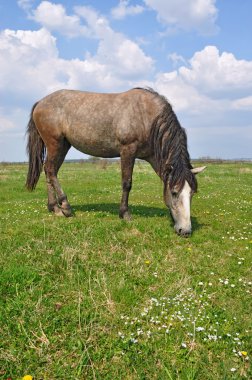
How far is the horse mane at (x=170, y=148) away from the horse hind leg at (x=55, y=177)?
3312mm

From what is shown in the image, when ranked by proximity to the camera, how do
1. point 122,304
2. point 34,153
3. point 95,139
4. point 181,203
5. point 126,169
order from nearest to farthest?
1. point 122,304
2. point 181,203
3. point 126,169
4. point 95,139
5. point 34,153

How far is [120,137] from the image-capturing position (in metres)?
9.76

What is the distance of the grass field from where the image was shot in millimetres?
4121

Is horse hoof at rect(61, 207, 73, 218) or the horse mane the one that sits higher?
the horse mane

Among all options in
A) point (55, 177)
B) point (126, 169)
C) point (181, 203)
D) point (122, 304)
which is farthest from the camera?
point (55, 177)

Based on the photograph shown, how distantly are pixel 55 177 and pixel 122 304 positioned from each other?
22.2ft

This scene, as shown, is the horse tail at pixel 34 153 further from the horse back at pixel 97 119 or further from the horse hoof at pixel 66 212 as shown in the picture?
the horse hoof at pixel 66 212

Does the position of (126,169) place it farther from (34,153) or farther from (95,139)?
(34,153)

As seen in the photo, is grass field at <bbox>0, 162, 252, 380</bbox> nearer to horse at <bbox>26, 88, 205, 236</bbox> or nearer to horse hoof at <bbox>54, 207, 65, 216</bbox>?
horse at <bbox>26, 88, 205, 236</bbox>

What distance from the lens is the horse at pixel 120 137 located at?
342 inches

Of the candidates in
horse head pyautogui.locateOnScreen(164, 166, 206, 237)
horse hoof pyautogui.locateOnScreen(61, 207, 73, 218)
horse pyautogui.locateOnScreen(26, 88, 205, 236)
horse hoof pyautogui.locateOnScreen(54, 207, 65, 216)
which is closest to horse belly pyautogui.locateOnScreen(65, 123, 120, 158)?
horse pyautogui.locateOnScreen(26, 88, 205, 236)

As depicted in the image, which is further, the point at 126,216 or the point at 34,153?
the point at 34,153

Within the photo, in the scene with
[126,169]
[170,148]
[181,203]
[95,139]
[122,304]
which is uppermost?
[95,139]

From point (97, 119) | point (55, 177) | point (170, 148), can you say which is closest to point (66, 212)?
point (55, 177)
